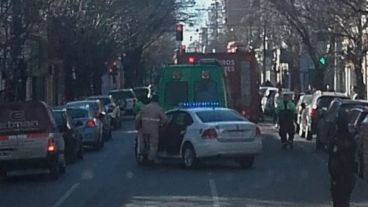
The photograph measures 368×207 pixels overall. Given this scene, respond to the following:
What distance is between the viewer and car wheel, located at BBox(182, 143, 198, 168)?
86.6 feet

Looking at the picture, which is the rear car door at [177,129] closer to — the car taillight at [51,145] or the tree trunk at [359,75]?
the car taillight at [51,145]

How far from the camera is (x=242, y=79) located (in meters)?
38.6

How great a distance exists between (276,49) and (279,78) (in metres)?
14.1

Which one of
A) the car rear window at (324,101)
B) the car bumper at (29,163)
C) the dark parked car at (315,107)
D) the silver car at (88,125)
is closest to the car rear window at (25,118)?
the car bumper at (29,163)

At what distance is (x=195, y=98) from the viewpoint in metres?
32.4

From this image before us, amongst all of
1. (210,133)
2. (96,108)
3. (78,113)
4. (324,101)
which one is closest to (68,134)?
(210,133)

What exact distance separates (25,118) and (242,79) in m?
15.1

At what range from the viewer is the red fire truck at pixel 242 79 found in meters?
38.1

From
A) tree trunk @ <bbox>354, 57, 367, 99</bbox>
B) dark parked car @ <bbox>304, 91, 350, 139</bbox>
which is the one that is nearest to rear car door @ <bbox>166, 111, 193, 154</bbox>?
dark parked car @ <bbox>304, 91, 350, 139</bbox>

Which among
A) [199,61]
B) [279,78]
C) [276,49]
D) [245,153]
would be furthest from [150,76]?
[245,153]

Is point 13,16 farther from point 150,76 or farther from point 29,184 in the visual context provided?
point 150,76

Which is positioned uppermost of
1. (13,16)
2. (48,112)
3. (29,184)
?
(13,16)

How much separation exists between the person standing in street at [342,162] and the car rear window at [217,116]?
36.6 feet

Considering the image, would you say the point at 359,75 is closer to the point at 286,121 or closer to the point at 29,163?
the point at 286,121
